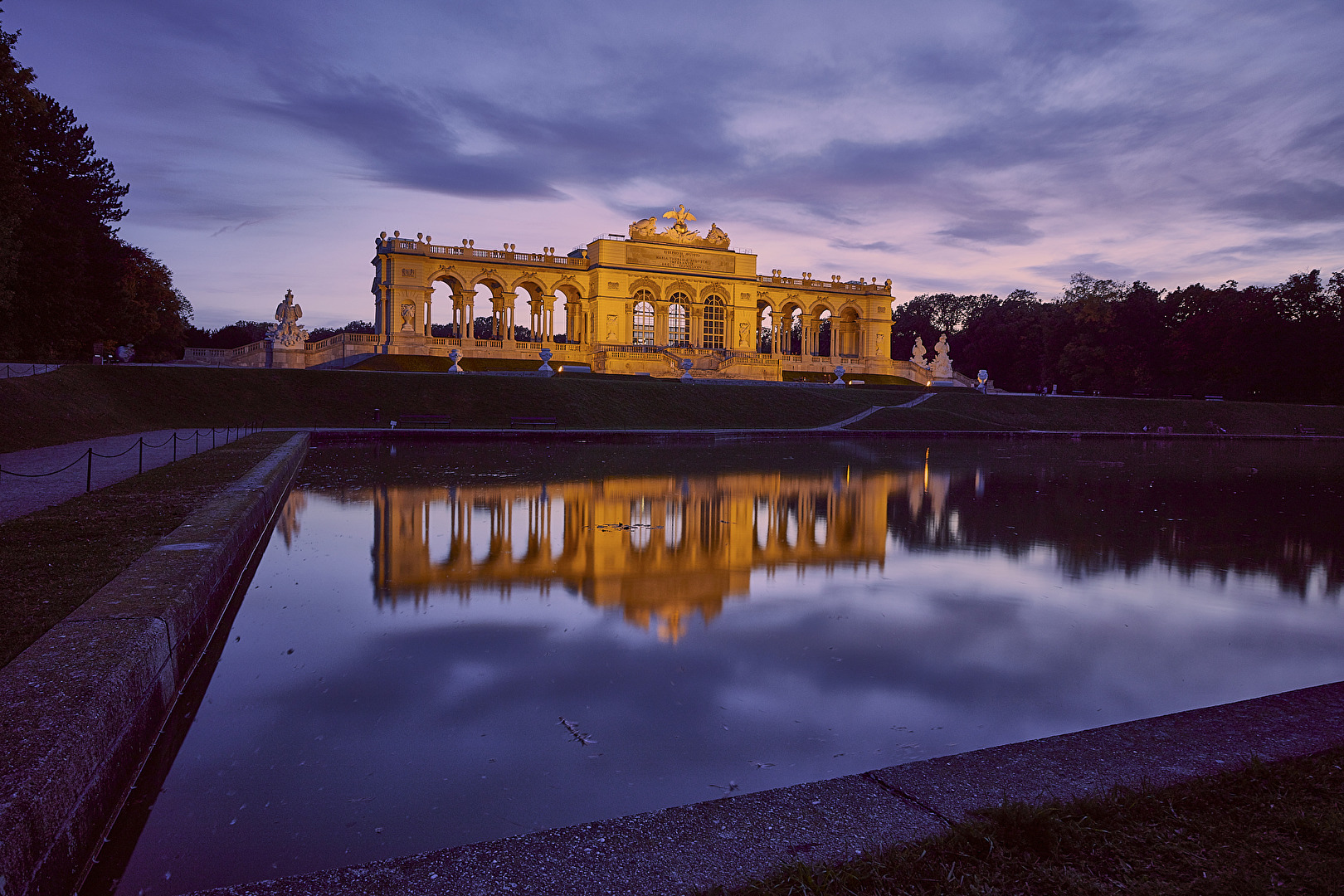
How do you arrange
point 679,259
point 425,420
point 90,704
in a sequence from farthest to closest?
point 679,259, point 425,420, point 90,704

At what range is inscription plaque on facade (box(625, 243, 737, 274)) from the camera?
65250mm

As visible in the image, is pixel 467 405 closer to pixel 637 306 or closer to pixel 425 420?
pixel 425 420

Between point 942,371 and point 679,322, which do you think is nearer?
point 942,371

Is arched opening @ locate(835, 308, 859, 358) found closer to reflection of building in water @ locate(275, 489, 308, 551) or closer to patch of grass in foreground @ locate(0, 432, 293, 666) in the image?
reflection of building in water @ locate(275, 489, 308, 551)

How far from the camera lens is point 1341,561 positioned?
1001 cm

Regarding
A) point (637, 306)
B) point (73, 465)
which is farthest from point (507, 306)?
point (73, 465)

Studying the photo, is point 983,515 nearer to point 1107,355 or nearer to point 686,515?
point 686,515

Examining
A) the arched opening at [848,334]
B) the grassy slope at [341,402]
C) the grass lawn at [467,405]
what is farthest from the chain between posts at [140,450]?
the arched opening at [848,334]

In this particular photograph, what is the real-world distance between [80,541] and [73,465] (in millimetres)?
9888

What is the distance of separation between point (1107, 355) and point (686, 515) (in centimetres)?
7204

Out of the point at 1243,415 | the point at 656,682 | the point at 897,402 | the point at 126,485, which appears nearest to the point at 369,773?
the point at 656,682

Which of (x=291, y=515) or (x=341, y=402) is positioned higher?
(x=341, y=402)

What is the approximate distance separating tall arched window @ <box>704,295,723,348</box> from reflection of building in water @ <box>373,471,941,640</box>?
179 ft

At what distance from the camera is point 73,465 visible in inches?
615
